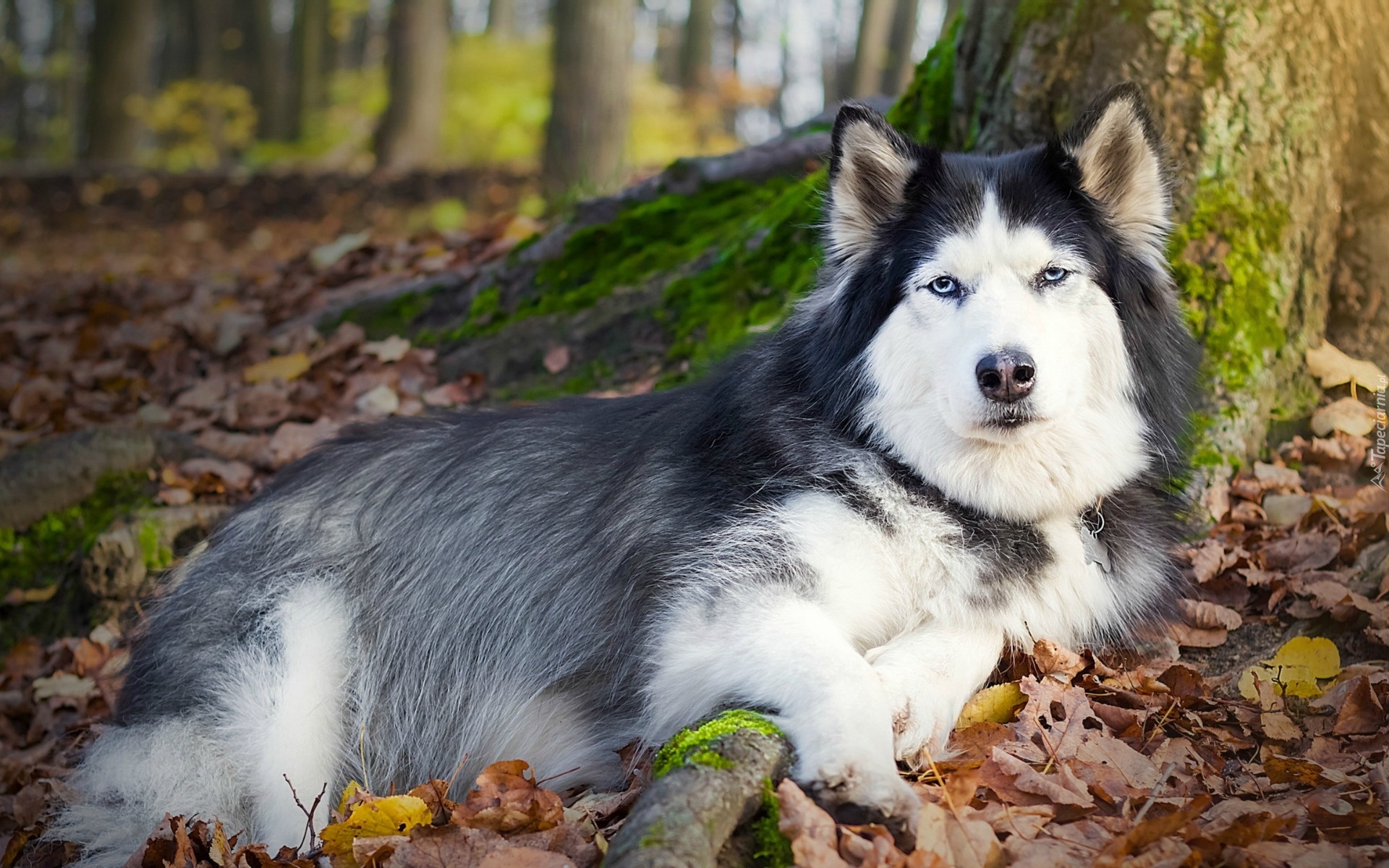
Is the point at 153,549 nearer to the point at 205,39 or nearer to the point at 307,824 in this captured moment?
the point at 307,824

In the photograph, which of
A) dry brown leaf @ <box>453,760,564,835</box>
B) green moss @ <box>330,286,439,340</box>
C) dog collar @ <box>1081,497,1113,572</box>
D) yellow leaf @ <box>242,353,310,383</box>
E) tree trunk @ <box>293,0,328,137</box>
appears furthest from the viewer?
tree trunk @ <box>293,0,328,137</box>

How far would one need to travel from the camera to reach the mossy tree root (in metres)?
2.15

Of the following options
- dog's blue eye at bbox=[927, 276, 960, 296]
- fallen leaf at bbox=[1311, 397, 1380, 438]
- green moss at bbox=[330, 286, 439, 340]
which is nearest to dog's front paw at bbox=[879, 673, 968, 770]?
dog's blue eye at bbox=[927, 276, 960, 296]

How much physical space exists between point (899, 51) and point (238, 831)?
2102 cm

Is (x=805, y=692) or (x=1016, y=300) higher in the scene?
(x=1016, y=300)

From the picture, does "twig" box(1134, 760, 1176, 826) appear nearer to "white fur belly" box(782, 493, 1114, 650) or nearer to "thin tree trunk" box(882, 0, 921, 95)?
"white fur belly" box(782, 493, 1114, 650)

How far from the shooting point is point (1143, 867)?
7.54 ft

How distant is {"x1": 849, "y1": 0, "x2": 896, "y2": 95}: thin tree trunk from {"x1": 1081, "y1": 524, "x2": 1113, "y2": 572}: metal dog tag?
17.6m

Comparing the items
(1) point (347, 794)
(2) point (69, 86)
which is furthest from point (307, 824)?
(2) point (69, 86)

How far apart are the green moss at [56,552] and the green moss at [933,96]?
4361mm

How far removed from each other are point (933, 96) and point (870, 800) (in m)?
3.92

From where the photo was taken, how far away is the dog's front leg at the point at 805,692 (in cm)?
242

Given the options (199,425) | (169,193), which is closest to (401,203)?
(169,193)

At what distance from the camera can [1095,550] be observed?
3352mm
